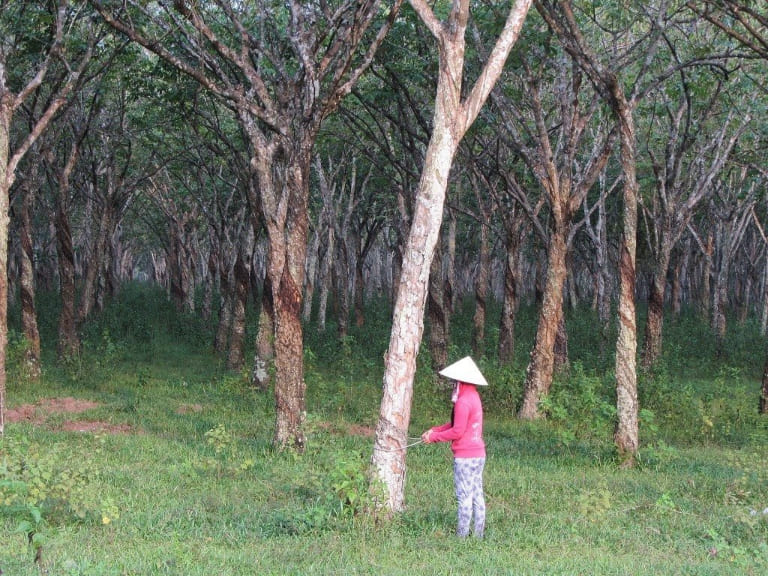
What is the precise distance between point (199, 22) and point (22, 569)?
673cm

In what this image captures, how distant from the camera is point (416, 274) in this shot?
7.48 metres

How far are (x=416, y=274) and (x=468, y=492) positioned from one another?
1.90m

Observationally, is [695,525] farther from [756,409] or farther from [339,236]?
[339,236]

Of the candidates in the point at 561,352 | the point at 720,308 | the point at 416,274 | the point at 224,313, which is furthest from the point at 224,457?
the point at 720,308

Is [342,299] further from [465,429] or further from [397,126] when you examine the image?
[465,429]

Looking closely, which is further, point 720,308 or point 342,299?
point 720,308

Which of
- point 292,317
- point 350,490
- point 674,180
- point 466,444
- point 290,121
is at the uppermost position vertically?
point 674,180

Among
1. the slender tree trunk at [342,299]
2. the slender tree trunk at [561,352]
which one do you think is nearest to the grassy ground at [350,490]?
the slender tree trunk at [561,352]

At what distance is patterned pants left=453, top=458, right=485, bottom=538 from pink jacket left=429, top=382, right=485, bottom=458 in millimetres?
74

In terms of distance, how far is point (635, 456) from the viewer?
35.9ft

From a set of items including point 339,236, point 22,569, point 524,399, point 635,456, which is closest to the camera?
point 22,569

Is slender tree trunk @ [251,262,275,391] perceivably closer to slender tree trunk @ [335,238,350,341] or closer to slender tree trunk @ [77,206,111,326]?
slender tree trunk @ [335,238,350,341]

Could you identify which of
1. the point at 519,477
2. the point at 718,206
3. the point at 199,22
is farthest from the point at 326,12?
the point at 718,206

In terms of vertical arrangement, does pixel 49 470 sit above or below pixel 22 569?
above
